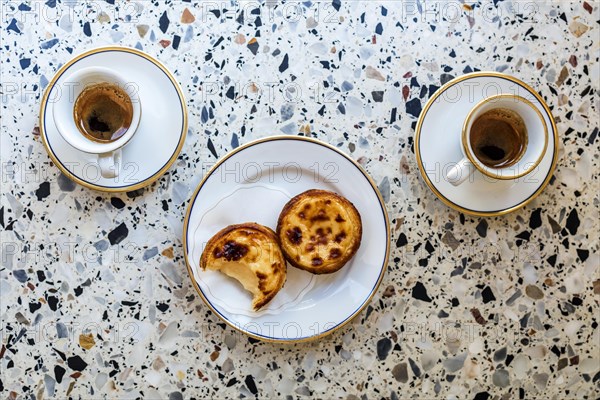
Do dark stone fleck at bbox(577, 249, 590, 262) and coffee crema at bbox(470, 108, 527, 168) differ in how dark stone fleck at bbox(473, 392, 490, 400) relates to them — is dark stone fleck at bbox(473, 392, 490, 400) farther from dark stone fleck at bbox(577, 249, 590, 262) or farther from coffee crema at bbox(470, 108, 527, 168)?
coffee crema at bbox(470, 108, 527, 168)

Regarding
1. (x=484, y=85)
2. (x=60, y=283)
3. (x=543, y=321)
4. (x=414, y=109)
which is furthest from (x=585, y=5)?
(x=60, y=283)

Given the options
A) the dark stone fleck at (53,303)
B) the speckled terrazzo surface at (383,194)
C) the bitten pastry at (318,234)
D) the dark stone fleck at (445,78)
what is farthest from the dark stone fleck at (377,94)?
the dark stone fleck at (53,303)

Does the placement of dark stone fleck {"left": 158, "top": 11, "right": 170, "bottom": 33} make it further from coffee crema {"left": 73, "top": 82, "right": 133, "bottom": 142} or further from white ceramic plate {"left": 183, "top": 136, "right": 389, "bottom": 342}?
white ceramic plate {"left": 183, "top": 136, "right": 389, "bottom": 342}

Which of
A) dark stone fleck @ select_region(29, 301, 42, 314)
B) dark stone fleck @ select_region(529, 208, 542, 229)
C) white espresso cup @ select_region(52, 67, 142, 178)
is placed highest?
dark stone fleck @ select_region(529, 208, 542, 229)

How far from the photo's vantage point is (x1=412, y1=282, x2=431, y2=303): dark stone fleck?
4.09 feet

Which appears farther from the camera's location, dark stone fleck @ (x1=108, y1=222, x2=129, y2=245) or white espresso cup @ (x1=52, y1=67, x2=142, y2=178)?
dark stone fleck @ (x1=108, y1=222, x2=129, y2=245)

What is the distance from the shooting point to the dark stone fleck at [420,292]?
125cm

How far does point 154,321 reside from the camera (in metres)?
1.23

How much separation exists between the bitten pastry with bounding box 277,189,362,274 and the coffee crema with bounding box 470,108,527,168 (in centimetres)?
29

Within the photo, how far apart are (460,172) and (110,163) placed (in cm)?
62

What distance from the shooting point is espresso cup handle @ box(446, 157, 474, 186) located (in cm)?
112

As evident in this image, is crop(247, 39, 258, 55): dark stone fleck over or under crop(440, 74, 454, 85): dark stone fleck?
under

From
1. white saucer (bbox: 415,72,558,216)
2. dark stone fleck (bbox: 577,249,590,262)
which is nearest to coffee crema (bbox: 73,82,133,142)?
white saucer (bbox: 415,72,558,216)

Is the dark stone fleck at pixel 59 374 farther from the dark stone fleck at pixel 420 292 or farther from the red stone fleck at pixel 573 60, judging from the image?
the red stone fleck at pixel 573 60
